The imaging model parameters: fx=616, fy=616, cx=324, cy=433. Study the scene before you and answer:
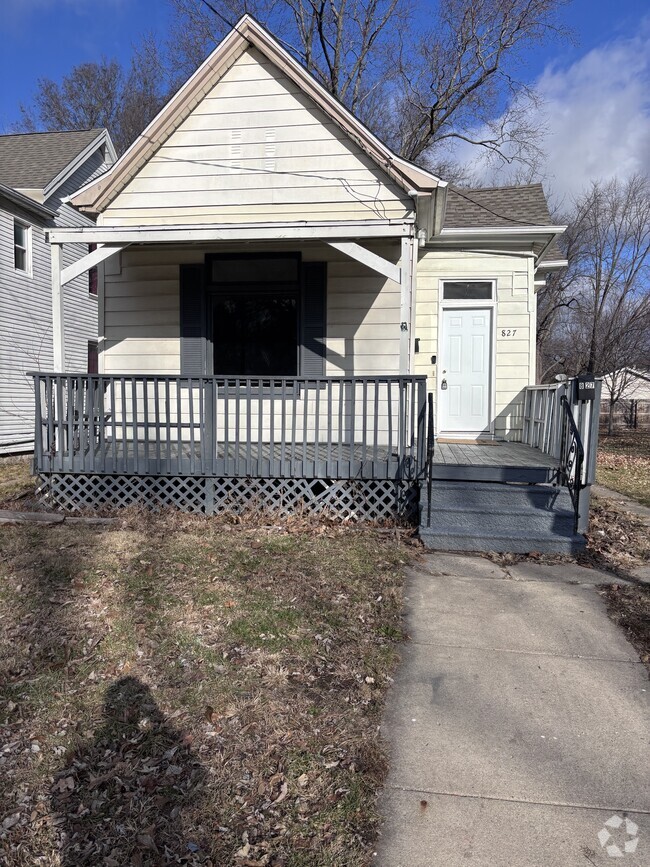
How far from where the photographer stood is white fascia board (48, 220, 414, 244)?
6.64 meters

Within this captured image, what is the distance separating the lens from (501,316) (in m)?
9.04

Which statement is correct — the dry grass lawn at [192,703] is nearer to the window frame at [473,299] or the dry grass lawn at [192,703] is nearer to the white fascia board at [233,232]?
the white fascia board at [233,232]

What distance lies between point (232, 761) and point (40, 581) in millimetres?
2711

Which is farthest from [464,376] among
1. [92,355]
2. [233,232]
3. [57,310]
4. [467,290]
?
[92,355]

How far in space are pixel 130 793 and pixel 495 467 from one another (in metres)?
4.35

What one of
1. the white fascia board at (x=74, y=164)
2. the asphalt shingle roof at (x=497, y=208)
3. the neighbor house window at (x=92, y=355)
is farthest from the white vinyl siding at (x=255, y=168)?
the neighbor house window at (x=92, y=355)

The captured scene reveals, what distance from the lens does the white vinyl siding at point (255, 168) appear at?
24.4ft

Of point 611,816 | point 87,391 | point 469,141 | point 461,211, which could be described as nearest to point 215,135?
point 87,391

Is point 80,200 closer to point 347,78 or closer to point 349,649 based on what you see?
point 349,649

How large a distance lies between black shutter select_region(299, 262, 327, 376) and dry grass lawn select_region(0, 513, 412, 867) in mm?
3254

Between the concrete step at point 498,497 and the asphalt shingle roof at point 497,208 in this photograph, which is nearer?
the concrete step at point 498,497

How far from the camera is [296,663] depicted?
352 cm

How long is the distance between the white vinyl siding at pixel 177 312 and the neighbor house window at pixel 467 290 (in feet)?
4.71

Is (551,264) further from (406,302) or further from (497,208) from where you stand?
(406,302)
